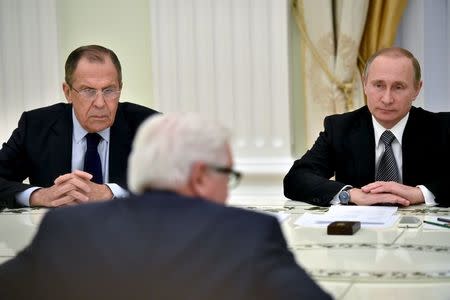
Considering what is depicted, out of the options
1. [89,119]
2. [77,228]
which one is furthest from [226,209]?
[89,119]

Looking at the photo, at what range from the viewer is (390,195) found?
332 cm

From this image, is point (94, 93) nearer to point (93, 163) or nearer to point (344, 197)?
point (93, 163)

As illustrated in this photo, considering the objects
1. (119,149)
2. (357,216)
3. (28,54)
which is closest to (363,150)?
(357,216)

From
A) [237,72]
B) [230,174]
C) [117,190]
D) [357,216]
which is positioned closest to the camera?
[230,174]

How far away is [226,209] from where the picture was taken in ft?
5.41

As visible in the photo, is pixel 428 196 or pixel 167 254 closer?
pixel 167 254

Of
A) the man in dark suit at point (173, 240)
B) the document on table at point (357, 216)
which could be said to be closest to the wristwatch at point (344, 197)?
the document on table at point (357, 216)

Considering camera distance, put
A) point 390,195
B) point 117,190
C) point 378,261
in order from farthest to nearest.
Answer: point 117,190 → point 390,195 → point 378,261

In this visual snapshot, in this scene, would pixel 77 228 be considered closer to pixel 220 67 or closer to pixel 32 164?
pixel 32 164

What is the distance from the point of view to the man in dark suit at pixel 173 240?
1576 millimetres

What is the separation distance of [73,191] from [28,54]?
217 centimetres

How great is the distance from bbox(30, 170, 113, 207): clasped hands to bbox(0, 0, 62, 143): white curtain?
195 cm

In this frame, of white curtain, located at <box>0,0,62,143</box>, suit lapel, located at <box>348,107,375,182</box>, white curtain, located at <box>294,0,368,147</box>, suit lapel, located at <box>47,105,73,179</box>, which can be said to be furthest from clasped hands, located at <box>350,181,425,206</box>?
white curtain, located at <box>0,0,62,143</box>

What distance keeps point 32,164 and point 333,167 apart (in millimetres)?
1418
